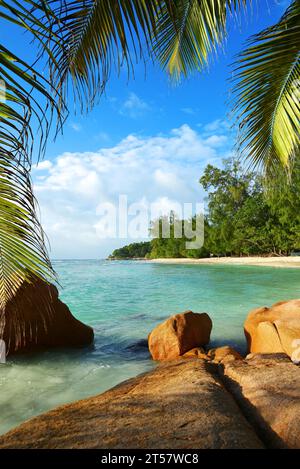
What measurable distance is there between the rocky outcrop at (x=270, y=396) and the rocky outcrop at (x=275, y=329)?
5.25ft

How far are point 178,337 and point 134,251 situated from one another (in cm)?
11440

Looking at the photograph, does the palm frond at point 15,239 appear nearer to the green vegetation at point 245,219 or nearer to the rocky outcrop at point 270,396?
the rocky outcrop at point 270,396

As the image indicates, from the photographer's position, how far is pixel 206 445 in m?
1.50

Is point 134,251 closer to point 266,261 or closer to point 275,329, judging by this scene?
point 266,261

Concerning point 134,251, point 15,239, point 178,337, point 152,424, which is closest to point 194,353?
point 178,337

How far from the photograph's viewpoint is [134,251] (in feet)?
392

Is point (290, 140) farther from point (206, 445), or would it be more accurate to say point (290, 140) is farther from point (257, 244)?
point (257, 244)

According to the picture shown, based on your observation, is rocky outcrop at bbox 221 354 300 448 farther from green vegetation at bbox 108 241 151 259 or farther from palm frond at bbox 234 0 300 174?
green vegetation at bbox 108 241 151 259

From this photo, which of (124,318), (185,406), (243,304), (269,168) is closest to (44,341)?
(124,318)

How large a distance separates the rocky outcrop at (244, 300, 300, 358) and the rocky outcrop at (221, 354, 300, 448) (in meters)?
1.60

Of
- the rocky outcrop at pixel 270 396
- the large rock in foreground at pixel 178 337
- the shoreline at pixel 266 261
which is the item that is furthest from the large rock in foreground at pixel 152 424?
the shoreline at pixel 266 261

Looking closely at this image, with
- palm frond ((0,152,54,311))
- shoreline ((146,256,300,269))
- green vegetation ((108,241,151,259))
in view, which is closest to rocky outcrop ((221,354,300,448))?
palm frond ((0,152,54,311))

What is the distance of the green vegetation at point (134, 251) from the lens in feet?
376

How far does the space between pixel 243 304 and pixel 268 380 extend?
380 inches
